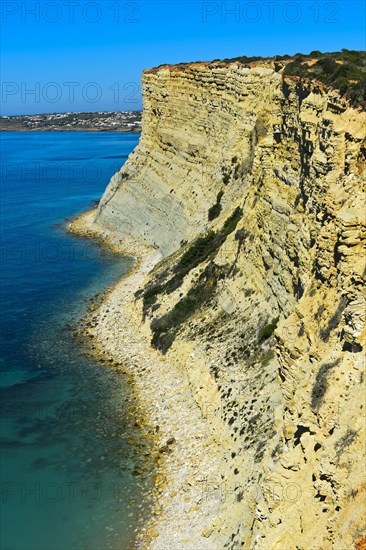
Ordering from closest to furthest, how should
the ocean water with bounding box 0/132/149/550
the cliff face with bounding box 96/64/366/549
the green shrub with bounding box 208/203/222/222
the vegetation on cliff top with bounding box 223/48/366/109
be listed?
the cliff face with bounding box 96/64/366/549, the vegetation on cliff top with bounding box 223/48/366/109, the ocean water with bounding box 0/132/149/550, the green shrub with bounding box 208/203/222/222

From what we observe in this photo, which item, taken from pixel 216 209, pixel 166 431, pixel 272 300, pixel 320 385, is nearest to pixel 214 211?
pixel 216 209

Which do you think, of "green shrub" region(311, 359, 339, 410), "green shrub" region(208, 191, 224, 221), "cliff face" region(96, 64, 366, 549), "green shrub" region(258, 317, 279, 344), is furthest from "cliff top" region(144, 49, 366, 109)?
"green shrub" region(208, 191, 224, 221)

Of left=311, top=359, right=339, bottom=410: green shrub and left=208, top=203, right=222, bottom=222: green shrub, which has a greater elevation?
left=311, top=359, right=339, bottom=410: green shrub

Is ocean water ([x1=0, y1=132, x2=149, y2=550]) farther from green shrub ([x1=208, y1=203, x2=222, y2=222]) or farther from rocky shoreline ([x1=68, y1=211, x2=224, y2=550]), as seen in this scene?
green shrub ([x1=208, y1=203, x2=222, y2=222])

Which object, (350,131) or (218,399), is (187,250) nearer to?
(218,399)

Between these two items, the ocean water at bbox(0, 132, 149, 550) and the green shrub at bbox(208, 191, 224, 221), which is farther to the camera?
the green shrub at bbox(208, 191, 224, 221)

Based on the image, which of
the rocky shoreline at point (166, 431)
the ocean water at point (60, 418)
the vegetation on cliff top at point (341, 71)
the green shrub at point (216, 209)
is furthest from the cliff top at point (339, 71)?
the ocean water at point (60, 418)

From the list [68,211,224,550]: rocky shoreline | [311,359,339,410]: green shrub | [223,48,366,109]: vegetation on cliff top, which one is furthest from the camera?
[68,211,224,550]: rocky shoreline

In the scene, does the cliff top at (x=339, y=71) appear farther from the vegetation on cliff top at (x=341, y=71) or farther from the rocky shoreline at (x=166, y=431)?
the rocky shoreline at (x=166, y=431)
